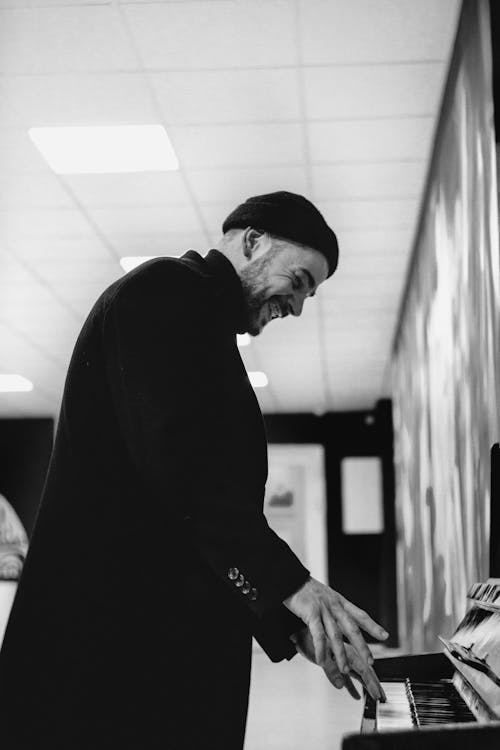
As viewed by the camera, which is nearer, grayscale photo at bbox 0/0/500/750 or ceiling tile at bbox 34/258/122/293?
grayscale photo at bbox 0/0/500/750

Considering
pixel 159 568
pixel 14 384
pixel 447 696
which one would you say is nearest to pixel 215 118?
pixel 447 696

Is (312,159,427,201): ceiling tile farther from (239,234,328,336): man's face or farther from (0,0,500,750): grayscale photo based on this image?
(239,234,328,336): man's face

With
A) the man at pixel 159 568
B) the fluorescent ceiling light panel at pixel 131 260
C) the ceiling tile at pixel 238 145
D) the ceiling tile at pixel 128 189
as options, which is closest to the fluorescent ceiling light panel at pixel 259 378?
the fluorescent ceiling light panel at pixel 131 260

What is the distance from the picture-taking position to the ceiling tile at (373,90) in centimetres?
418

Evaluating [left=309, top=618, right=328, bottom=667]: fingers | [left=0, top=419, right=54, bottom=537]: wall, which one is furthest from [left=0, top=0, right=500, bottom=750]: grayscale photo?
[left=0, top=419, right=54, bottom=537]: wall

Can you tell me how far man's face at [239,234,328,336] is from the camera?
52.6 inches

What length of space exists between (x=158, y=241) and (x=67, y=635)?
5388 millimetres

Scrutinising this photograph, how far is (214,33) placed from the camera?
388cm

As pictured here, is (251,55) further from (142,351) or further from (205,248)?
(142,351)

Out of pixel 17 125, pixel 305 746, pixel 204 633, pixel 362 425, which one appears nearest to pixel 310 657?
pixel 204 633

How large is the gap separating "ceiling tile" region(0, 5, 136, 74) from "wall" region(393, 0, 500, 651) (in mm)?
1470

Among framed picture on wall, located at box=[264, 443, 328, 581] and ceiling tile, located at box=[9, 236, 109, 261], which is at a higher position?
ceiling tile, located at box=[9, 236, 109, 261]

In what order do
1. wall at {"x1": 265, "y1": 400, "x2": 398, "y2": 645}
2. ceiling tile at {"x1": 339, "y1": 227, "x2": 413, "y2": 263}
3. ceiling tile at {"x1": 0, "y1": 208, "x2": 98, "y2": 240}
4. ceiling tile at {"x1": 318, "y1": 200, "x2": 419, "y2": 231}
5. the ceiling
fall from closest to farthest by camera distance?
1. the ceiling
2. ceiling tile at {"x1": 318, "y1": 200, "x2": 419, "y2": 231}
3. ceiling tile at {"x1": 0, "y1": 208, "x2": 98, "y2": 240}
4. ceiling tile at {"x1": 339, "y1": 227, "x2": 413, "y2": 263}
5. wall at {"x1": 265, "y1": 400, "x2": 398, "y2": 645}

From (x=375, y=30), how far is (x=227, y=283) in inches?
116
